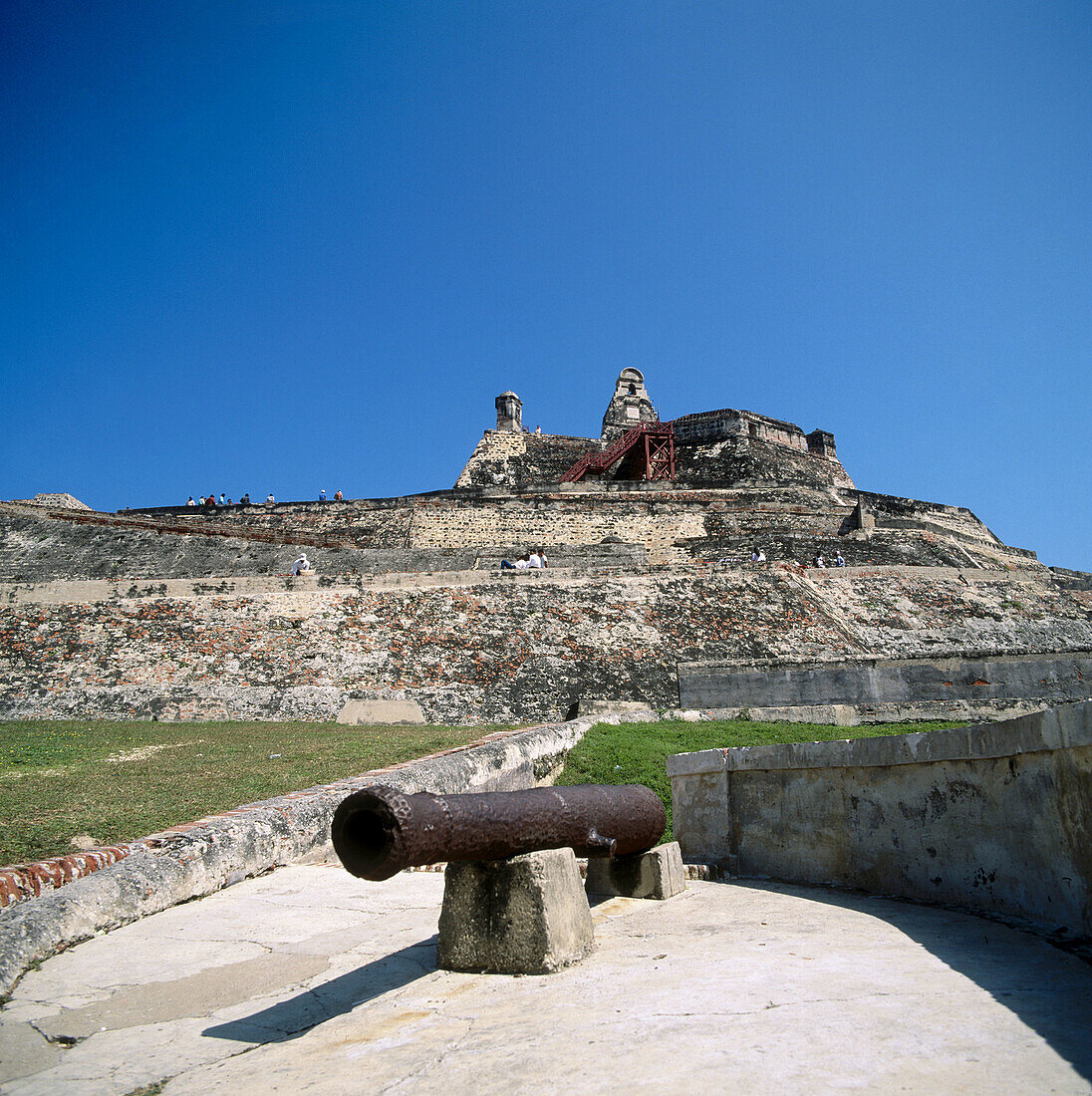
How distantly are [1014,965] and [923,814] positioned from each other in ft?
4.21

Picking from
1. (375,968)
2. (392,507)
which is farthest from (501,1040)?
(392,507)

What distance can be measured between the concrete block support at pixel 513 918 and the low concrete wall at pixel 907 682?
9289mm

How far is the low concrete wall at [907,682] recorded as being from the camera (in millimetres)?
11375

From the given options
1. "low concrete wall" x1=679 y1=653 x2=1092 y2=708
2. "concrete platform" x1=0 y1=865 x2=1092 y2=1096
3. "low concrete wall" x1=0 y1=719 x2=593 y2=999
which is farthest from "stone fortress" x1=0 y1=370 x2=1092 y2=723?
"concrete platform" x1=0 y1=865 x2=1092 y2=1096

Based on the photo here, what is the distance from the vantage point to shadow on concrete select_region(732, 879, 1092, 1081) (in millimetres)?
2242

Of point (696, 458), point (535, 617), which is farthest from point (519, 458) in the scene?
point (535, 617)

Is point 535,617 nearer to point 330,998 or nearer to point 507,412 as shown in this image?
point 330,998

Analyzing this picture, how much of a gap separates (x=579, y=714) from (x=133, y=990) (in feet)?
30.0

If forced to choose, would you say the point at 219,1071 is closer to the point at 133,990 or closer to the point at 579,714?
the point at 133,990

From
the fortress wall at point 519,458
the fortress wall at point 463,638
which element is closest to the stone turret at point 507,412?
the fortress wall at point 519,458

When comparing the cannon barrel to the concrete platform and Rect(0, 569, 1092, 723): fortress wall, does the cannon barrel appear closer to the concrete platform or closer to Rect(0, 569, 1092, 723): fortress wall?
the concrete platform

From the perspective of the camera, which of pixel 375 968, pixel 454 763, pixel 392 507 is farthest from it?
pixel 392 507

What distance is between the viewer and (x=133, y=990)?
3100 millimetres

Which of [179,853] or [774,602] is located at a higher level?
[774,602]
